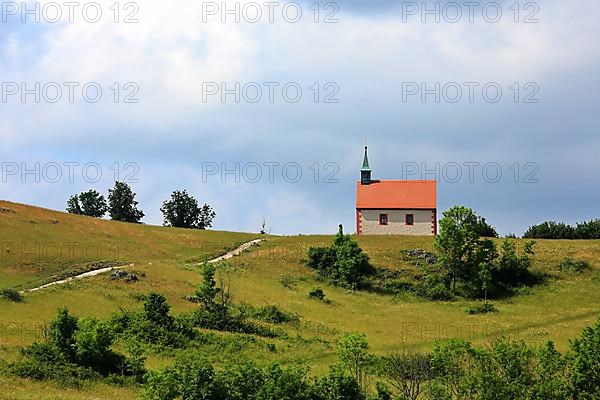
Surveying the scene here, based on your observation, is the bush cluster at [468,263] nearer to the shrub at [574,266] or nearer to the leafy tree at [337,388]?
the shrub at [574,266]

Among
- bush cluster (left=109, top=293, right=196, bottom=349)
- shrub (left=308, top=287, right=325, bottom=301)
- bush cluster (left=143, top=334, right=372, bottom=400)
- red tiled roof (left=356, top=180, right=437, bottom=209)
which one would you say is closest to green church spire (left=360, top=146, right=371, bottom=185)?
red tiled roof (left=356, top=180, right=437, bottom=209)

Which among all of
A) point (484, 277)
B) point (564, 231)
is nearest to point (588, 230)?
point (564, 231)

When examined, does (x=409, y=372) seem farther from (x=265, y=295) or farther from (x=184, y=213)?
(x=184, y=213)

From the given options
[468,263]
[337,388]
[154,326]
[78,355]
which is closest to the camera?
[337,388]

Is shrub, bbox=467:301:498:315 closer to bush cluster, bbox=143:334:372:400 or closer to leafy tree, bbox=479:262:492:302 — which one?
leafy tree, bbox=479:262:492:302

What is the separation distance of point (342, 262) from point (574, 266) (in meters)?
24.1

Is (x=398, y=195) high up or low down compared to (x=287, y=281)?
up

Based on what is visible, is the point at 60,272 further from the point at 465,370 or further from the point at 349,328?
the point at 465,370

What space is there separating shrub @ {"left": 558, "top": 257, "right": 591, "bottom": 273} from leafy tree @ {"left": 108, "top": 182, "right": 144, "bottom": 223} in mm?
79331

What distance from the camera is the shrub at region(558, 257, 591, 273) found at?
82438 mm

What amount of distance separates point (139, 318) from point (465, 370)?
25.0m

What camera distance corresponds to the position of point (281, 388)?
38.7 metres

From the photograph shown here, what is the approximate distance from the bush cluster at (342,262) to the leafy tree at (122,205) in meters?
61.0

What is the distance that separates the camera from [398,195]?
326 ft
